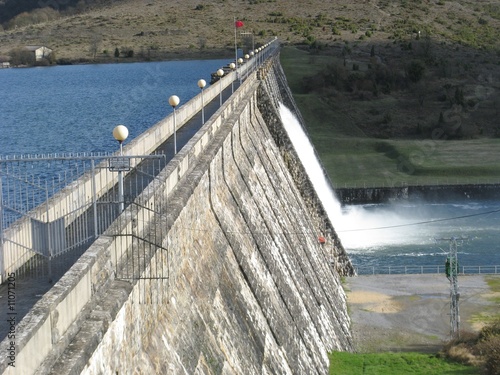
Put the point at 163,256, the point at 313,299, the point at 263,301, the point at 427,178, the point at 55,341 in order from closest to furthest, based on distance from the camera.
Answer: the point at 55,341 → the point at 163,256 → the point at 263,301 → the point at 313,299 → the point at 427,178

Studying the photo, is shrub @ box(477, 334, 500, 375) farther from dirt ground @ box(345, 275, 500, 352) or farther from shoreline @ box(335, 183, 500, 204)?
shoreline @ box(335, 183, 500, 204)

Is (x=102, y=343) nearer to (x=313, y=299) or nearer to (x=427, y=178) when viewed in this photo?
(x=313, y=299)

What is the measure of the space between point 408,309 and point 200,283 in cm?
2399

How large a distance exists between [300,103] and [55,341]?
3283 inches

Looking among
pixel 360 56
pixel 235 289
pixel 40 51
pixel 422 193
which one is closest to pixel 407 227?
pixel 422 193

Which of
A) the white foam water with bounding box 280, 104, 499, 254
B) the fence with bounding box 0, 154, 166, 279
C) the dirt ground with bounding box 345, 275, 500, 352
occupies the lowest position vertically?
the white foam water with bounding box 280, 104, 499, 254

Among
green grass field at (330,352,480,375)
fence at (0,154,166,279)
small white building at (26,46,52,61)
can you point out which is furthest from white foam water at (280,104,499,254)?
small white building at (26,46,52,61)

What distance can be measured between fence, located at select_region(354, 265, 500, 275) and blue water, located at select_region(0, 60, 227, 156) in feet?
45.3

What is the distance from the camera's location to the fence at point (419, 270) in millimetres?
47750

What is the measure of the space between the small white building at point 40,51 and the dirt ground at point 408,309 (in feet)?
286

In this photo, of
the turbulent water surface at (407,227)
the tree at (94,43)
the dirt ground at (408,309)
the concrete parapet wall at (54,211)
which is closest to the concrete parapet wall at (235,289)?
the dirt ground at (408,309)

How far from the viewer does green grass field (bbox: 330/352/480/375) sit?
31.1m

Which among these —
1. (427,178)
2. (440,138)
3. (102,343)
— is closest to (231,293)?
(102,343)

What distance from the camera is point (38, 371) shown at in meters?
9.52
